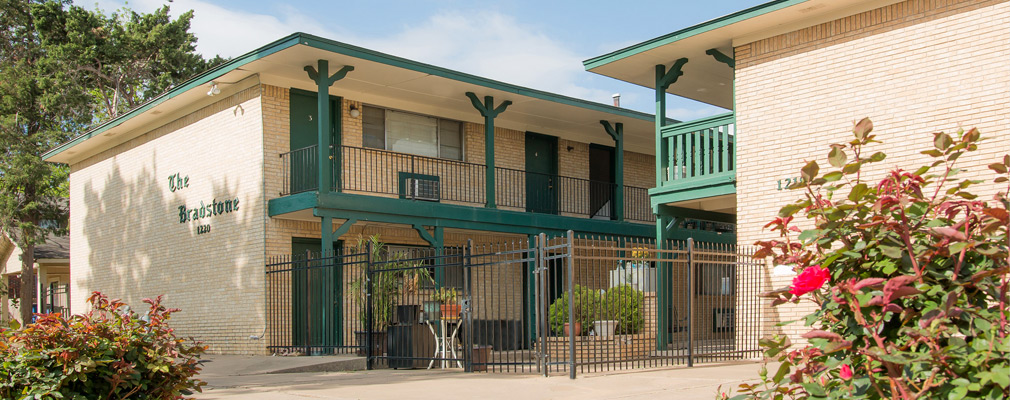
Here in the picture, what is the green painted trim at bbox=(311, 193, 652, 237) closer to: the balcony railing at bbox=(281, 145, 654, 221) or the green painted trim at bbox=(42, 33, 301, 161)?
the balcony railing at bbox=(281, 145, 654, 221)

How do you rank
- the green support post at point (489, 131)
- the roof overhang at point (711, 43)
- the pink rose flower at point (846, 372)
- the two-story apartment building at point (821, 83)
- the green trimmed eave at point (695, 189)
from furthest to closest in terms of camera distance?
the green support post at point (489, 131), the green trimmed eave at point (695, 189), the roof overhang at point (711, 43), the two-story apartment building at point (821, 83), the pink rose flower at point (846, 372)

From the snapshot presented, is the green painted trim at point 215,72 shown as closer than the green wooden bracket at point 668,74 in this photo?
Yes

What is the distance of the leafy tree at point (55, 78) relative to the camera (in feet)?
91.1

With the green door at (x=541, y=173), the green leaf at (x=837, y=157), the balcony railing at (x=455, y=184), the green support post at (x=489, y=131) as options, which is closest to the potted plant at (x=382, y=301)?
the balcony railing at (x=455, y=184)

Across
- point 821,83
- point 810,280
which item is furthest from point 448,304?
point 810,280

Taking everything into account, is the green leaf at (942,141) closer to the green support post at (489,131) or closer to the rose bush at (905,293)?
the rose bush at (905,293)

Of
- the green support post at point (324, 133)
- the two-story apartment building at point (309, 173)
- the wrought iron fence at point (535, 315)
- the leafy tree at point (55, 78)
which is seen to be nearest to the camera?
the wrought iron fence at point (535, 315)

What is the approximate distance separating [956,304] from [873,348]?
12.6 inches

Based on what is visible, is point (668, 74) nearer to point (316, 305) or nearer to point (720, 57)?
point (720, 57)

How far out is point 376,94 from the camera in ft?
61.0

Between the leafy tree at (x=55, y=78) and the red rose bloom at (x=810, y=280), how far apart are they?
1107 inches

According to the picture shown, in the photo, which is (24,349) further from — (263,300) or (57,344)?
(263,300)

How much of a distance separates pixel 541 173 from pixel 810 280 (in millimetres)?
17614

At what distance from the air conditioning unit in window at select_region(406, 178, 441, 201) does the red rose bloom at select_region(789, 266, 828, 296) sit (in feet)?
50.5
